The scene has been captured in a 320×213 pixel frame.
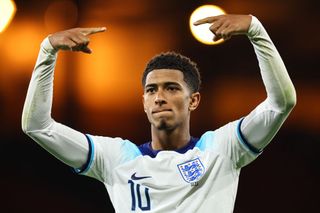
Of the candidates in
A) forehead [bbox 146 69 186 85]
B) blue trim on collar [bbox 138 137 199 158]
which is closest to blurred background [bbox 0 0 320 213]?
forehead [bbox 146 69 186 85]

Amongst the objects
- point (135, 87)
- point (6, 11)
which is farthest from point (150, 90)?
point (6, 11)

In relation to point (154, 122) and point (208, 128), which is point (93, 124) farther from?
point (154, 122)

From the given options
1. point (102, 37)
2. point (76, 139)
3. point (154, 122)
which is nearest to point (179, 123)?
point (154, 122)

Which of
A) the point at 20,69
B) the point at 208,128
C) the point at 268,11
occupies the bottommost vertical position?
the point at 208,128

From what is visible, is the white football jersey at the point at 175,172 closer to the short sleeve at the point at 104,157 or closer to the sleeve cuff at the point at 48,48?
the short sleeve at the point at 104,157

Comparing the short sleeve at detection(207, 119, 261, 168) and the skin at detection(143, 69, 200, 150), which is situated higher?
the skin at detection(143, 69, 200, 150)

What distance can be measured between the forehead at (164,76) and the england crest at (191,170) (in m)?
0.43

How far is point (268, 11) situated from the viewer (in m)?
6.29

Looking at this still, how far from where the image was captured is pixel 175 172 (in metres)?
3.40

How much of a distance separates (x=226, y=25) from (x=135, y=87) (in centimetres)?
343

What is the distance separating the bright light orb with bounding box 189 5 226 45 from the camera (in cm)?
613

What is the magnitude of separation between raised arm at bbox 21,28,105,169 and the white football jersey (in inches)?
5.4

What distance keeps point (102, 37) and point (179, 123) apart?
294 centimetres

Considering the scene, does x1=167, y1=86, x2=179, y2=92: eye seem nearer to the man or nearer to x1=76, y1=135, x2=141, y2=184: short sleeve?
the man
